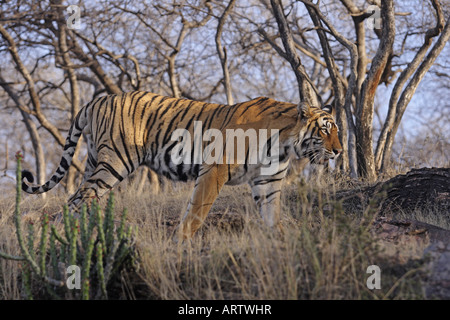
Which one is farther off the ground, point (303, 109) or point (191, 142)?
point (303, 109)

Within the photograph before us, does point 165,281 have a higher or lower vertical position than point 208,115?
lower

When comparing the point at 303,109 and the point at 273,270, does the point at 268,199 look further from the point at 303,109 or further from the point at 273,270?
the point at 273,270

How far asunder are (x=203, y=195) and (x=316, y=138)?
1372mm

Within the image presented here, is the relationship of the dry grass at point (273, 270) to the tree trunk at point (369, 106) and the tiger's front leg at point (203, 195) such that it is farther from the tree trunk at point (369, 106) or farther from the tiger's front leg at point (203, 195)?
the tree trunk at point (369, 106)

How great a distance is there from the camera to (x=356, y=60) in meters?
9.77

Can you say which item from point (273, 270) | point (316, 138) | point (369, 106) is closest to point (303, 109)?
point (316, 138)

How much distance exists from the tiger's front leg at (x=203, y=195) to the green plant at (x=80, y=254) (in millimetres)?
1177

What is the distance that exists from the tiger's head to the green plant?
2432mm

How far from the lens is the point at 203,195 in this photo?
5512mm

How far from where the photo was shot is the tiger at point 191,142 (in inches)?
225

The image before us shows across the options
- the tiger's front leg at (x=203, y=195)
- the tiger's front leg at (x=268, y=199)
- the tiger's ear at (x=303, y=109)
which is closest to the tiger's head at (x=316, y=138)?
the tiger's ear at (x=303, y=109)

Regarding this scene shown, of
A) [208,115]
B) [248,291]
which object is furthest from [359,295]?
[208,115]
